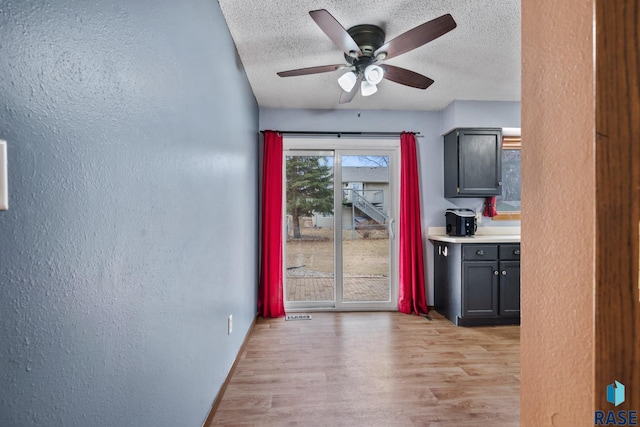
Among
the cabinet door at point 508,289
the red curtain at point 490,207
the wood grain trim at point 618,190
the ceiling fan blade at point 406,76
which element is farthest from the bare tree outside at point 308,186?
the wood grain trim at point 618,190

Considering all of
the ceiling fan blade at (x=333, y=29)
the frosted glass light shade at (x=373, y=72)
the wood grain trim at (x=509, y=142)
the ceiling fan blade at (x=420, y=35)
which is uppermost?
the ceiling fan blade at (x=333, y=29)

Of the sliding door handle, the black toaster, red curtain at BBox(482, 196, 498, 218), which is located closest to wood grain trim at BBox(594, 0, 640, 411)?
the black toaster

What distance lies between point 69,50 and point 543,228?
105cm

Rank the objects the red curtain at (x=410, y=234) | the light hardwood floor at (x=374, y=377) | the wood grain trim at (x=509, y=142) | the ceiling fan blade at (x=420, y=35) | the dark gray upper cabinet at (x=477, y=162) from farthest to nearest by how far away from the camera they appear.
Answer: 1. the wood grain trim at (x=509, y=142)
2. the red curtain at (x=410, y=234)
3. the dark gray upper cabinet at (x=477, y=162)
4. the light hardwood floor at (x=374, y=377)
5. the ceiling fan blade at (x=420, y=35)

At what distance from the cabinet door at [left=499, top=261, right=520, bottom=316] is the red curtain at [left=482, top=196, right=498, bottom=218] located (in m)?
0.72

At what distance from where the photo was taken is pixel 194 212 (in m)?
1.43

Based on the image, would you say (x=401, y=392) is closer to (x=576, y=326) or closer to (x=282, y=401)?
(x=282, y=401)

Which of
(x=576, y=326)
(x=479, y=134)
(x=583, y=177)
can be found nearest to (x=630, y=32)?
(x=583, y=177)

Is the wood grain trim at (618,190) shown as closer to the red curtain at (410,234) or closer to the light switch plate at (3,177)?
the light switch plate at (3,177)

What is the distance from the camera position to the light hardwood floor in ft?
5.68

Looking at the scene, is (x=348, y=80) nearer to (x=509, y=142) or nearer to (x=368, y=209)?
(x=368, y=209)

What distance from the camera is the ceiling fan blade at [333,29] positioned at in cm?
156

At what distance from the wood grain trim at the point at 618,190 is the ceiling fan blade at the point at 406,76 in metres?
1.92

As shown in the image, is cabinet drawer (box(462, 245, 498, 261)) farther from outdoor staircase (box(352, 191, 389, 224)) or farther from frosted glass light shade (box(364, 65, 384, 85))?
frosted glass light shade (box(364, 65, 384, 85))
